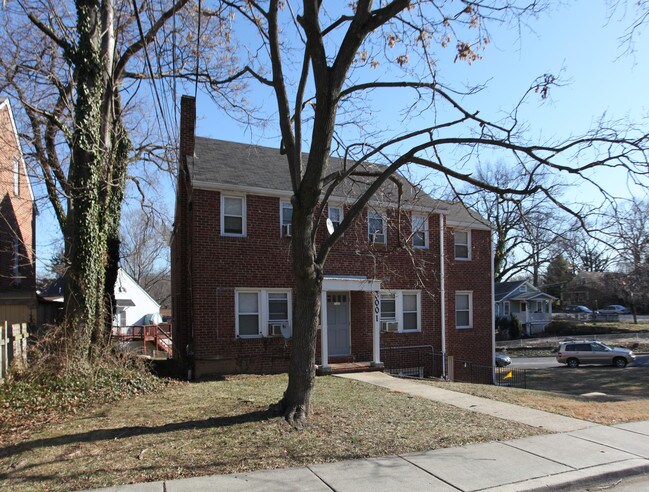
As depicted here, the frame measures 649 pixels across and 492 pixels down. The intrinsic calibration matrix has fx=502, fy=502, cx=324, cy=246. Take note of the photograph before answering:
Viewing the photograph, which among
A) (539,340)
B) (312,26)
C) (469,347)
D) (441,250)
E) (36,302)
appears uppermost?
(312,26)

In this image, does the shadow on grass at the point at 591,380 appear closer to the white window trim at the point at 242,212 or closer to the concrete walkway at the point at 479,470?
the concrete walkway at the point at 479,470

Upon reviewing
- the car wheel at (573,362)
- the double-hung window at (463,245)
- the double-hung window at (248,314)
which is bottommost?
the car wheel at (573,362)

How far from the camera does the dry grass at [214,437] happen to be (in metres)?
5.61

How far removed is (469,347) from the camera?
19.1m

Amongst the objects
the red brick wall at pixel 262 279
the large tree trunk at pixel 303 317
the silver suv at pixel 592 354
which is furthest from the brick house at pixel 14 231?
the silver suv at pixel 592 354

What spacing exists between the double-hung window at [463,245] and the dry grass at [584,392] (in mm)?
5474

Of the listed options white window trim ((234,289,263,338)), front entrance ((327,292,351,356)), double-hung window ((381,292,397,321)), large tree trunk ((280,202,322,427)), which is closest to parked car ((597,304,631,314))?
double-hung window ((381,292,397,321))

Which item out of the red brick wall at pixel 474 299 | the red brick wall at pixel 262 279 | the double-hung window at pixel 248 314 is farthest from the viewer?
the red brick wall at pixel 474 299

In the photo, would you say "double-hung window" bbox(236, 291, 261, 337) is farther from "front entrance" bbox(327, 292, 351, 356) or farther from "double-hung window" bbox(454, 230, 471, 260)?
"double-hung window" bbox(454, 230, 471, 260)

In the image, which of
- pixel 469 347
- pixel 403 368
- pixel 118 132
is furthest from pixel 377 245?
pixel 118 132

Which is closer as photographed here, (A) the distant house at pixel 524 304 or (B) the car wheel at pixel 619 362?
(B) the car wheel at pixel 619 362

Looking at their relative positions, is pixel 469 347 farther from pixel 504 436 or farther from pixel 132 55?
pixel 132 55

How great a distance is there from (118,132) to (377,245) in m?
8.81

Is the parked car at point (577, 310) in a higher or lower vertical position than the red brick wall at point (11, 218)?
lower
